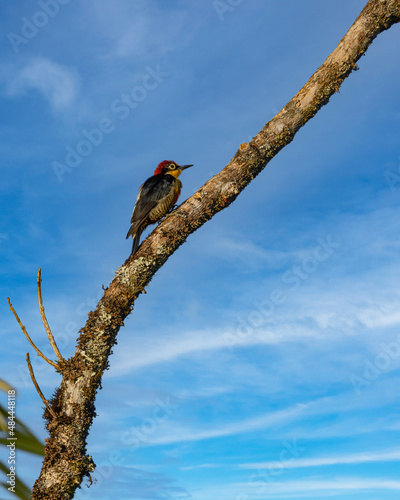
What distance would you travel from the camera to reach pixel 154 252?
385 cm

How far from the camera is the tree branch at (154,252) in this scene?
11.1 feet

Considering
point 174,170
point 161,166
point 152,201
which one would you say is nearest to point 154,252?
point 152,201

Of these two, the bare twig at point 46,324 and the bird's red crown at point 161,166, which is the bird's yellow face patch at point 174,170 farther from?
the bare twig at point 46,324

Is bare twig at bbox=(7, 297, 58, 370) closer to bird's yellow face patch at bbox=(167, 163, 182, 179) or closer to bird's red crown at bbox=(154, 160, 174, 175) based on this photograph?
bird's yellow face patch at bbox=(167, 163, 182, 179)

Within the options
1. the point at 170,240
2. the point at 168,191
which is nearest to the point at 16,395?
the point at 170,240

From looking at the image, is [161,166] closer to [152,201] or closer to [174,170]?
[174,170]

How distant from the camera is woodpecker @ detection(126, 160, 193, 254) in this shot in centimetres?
536

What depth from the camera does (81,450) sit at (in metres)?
3.43

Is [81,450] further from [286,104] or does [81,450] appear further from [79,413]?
Result: [286,104]

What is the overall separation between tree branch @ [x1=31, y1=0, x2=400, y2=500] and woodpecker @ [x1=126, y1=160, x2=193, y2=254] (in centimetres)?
134

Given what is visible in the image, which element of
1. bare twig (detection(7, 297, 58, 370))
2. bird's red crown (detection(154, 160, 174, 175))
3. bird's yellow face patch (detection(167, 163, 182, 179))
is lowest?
bare twig (detection(7, 297, 58, 370))

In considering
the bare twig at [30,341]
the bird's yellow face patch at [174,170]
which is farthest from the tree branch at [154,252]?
the bird's yellow face patch at [174,170]

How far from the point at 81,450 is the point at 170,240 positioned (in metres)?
1.77

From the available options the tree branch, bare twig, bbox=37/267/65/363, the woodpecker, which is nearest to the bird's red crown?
the woodpecker
